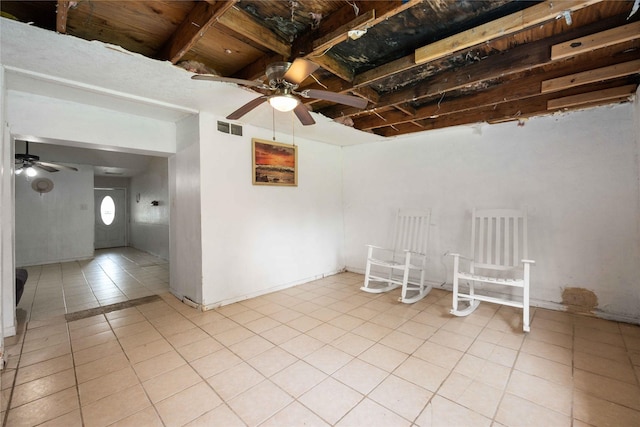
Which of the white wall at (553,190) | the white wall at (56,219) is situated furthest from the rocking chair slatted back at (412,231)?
the white wall at (56,219)

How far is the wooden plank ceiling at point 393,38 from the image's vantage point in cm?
163

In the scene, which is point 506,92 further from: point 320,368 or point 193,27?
point 320,368

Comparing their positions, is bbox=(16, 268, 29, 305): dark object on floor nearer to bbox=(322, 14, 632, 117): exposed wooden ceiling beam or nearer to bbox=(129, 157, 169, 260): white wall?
bbox=(129, 157, 169, 260): white wall

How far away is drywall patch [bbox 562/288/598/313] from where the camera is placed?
294 cm

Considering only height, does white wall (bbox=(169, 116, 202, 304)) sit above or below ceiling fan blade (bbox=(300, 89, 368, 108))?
below

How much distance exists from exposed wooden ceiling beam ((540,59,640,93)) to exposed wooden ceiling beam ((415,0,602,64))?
110 cm

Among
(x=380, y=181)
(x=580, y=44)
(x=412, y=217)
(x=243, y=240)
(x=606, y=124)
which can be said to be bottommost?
(x=243, y=240)

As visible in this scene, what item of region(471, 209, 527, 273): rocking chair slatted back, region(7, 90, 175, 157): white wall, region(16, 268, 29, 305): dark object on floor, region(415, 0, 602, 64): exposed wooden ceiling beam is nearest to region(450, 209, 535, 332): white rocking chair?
region(471, 209, 527, 273): rocking chair slatted back

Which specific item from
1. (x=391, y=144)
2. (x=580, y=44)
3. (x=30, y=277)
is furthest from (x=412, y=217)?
(x=30, y=277)

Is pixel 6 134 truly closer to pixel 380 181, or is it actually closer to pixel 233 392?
pixel 233 392

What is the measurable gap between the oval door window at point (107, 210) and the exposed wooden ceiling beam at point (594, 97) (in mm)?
11252

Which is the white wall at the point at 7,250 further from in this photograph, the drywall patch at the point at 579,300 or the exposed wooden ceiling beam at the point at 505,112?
the drywall patch at the point at 579,300

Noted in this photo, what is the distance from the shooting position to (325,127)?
3816mm

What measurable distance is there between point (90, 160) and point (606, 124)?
356 inches
